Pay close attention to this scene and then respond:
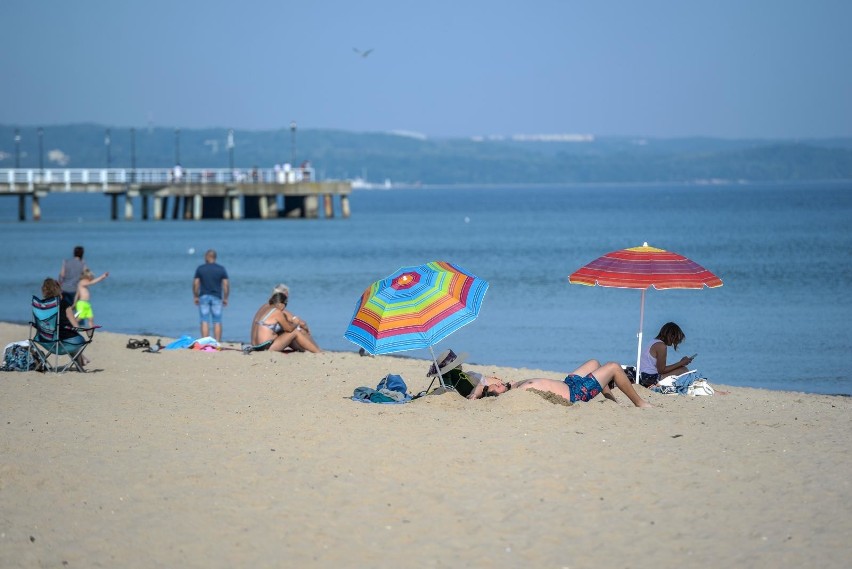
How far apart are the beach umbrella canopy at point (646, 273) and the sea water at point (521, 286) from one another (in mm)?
4459

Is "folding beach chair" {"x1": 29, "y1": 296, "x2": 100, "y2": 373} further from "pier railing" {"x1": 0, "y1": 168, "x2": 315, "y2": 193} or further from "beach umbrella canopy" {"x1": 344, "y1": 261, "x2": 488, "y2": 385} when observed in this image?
"pier railing" {"x1": 0, "y1": 168, "x2": 315, "y2": 193}

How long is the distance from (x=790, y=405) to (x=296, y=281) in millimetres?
22513

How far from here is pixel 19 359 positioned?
1179cm

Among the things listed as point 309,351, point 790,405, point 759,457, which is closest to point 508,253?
point 309,351

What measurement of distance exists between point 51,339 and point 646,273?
5.75m

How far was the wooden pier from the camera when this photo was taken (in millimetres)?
56344

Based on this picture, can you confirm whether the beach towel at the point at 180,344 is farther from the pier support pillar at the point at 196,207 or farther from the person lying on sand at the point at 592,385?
the pier support pillar at the point at 196,207

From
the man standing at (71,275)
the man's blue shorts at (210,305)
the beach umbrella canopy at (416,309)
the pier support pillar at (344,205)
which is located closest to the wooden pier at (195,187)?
the pier support pillar at (344,205)

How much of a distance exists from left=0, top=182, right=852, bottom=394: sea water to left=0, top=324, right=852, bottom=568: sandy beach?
21.7 ft

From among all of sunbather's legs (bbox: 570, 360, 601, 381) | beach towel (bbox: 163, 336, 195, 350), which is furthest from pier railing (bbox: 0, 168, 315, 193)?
sunbather's legs (bbox: 570, 360, 601, 381)

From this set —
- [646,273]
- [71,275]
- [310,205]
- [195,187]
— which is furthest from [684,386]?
→ [310,205]

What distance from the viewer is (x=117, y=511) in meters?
6.68

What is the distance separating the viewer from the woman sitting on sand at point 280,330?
13570mm

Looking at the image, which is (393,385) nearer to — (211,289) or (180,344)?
(180,344)
